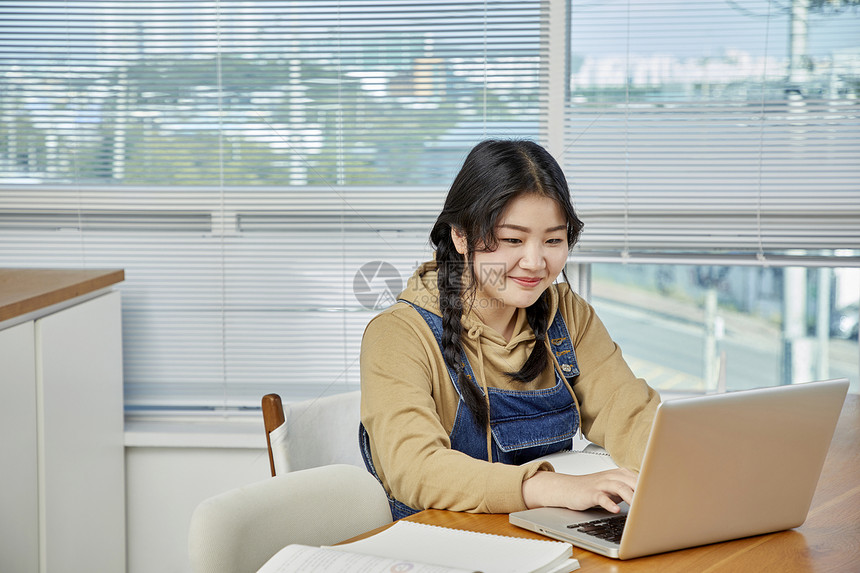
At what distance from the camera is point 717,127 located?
201 centimetres

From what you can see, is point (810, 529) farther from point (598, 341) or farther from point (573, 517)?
point (598, 341)

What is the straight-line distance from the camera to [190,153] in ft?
6.92

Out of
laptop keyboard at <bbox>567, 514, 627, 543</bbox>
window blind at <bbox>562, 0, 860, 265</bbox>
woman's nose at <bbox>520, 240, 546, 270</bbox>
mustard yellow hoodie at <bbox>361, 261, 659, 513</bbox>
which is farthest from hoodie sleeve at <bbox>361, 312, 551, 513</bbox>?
window blind at <bbox>562, 0, 860, 265</bbox>

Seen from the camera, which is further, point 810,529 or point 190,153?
point 190,153

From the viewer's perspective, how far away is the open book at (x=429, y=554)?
73 centimetres

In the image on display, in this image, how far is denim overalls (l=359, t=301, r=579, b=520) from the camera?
1.32 meters

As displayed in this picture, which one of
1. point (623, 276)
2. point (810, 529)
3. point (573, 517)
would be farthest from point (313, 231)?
point (810, 529)

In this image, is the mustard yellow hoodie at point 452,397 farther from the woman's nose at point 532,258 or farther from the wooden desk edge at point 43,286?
the wooden desk edge at point 43,286

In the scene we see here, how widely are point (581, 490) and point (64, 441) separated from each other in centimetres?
129

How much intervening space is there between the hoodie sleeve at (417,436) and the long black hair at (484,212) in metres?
0.05

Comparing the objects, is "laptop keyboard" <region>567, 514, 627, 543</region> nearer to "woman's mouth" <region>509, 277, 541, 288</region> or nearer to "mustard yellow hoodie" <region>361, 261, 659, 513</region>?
"mustard yellow hoodie" <region>361, 261, 659, 513</region>

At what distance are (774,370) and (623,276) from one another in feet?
1.87

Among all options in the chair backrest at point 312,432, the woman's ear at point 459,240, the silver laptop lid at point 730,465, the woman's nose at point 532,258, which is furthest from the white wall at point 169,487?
the silver laptop lid at point 730,465

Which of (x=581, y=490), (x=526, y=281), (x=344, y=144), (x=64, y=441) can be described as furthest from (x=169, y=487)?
(x=581, y=490)
